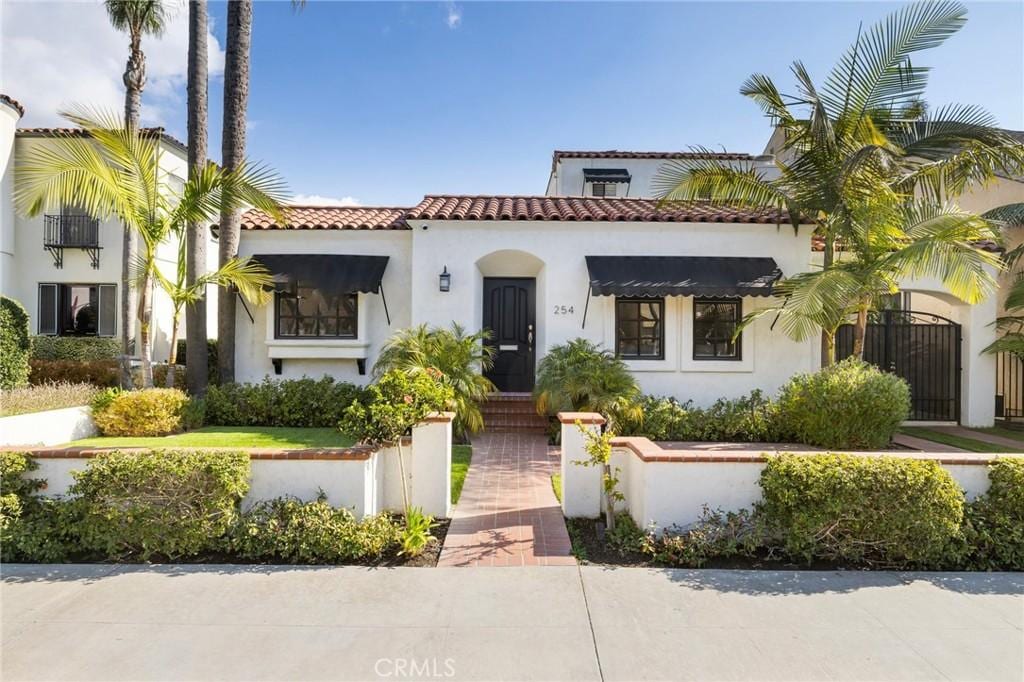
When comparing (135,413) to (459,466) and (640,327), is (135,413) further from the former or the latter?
(640,327)

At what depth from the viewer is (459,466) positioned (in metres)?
8.77

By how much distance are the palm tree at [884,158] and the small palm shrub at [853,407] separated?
1.16m

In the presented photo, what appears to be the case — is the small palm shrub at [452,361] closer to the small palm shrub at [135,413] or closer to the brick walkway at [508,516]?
the brick walkway at [508,516]

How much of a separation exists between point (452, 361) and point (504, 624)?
21.7 feet

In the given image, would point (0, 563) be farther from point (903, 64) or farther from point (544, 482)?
point (903, 64)

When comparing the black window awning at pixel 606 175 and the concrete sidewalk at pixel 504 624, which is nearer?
the concrete sidewalk at pixel 504 624

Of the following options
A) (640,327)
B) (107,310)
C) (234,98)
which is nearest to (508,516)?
(640,327)

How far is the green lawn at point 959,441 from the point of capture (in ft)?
32.7

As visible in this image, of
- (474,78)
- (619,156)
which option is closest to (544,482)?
(474,78)

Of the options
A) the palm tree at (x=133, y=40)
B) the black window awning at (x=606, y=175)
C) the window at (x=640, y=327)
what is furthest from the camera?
the black window awning at (x=606, y=175)

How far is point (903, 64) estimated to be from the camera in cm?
973

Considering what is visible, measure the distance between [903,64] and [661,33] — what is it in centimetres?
513

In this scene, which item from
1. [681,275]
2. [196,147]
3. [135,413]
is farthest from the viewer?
[681,275]

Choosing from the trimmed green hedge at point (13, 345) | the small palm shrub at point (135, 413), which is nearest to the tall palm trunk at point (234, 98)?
the small palm shrub at point (135, 413)
